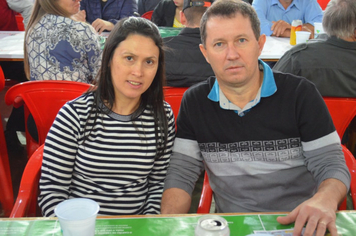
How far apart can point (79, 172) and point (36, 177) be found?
0.59 feet

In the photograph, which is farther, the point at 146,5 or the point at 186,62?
the point at 146,5

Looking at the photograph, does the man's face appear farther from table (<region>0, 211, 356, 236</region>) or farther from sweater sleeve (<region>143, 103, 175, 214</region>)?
table (<region>0, 211, 356, 236</region>)

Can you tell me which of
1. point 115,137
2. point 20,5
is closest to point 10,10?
point 20,5

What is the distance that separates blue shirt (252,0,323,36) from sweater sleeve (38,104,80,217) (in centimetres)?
302

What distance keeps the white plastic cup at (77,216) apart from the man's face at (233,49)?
82 centimetres

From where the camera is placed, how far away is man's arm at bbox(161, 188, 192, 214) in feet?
4.76

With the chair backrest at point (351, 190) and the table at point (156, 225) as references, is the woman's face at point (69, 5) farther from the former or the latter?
the table at point (156, 225)

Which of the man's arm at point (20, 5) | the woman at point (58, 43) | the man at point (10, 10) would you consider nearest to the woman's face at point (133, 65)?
the woman at point (58, 43)

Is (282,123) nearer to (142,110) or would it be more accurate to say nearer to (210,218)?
(142,110)

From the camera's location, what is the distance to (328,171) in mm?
1419

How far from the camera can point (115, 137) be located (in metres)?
1.50

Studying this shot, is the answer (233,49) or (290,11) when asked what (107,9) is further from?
(233,49)

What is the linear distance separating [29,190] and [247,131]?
2.93 feet

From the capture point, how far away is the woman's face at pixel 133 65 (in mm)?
1496
